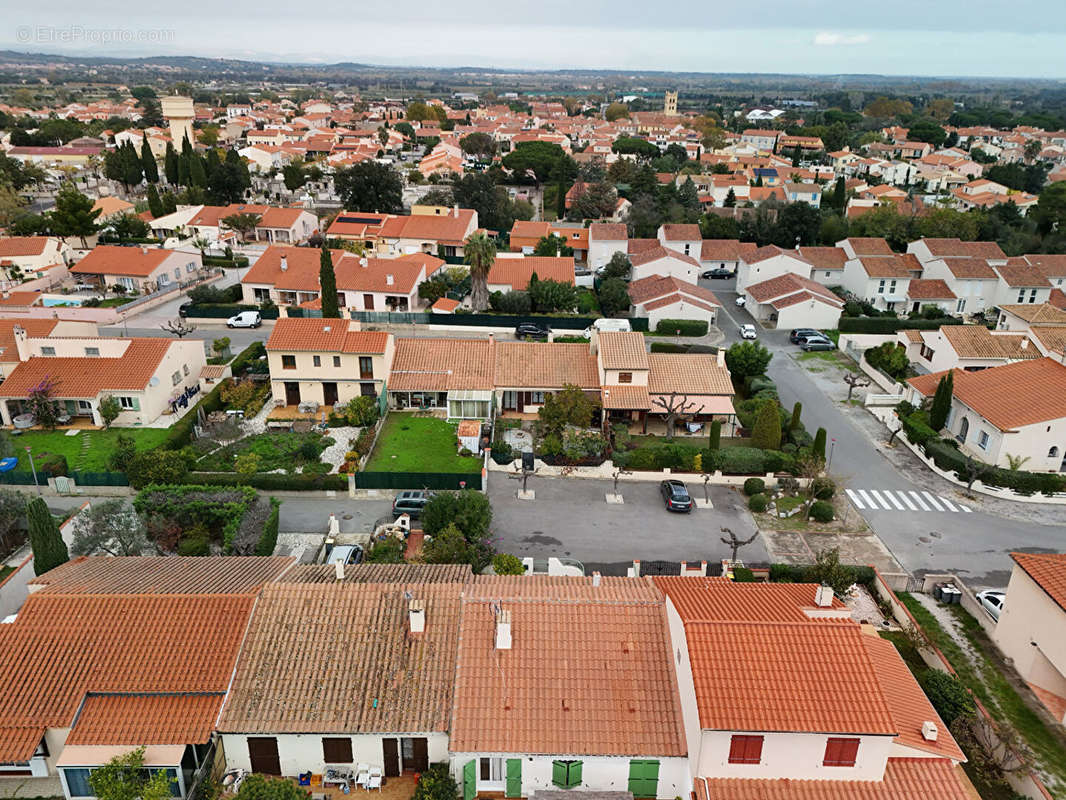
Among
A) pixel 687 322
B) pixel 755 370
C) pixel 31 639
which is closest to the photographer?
pixel 31 639

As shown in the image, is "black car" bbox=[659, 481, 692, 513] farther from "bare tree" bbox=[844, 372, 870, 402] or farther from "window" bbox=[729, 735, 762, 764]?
"bare tree" bbox=[844, 372, 870, 402]

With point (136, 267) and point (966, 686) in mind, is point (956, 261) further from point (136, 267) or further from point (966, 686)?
point (136, 267)

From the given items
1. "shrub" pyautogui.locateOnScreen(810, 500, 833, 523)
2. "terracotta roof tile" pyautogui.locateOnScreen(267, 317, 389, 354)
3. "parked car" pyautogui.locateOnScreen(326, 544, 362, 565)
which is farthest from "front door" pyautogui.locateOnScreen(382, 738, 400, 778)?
"terracotta roof tile" pyautogui.locateOnScreen(267, 317, 389, 354)

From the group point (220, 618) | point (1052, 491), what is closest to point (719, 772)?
point (220, 618)

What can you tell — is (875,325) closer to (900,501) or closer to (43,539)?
(900,501)

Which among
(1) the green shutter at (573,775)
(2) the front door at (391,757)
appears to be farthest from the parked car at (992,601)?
(2) the front door at (391,757)

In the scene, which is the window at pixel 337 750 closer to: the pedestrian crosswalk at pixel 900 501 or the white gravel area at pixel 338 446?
the white gravel area at pixel 338 446
